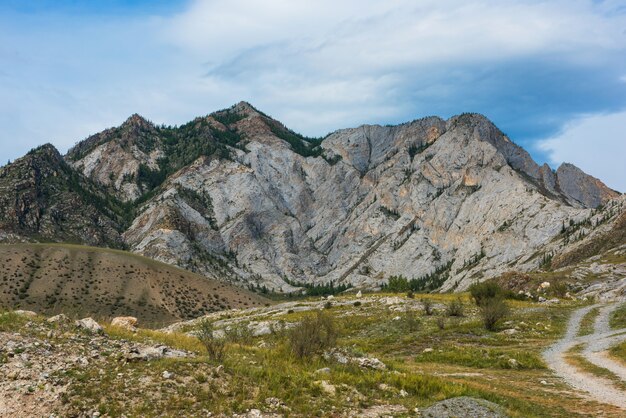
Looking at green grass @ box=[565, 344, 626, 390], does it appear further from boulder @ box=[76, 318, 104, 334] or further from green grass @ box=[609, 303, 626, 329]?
boulder @ box=[76, 318, 104, 334]

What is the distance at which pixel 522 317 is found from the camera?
45.7m

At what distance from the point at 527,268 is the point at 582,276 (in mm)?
88711

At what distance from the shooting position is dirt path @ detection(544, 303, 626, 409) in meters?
19.3

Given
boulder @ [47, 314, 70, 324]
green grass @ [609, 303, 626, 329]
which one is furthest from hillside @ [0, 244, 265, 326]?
boulder @ [47, 314, 70, 324]

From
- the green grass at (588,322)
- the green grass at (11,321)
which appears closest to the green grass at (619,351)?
the green grass at (588,322)

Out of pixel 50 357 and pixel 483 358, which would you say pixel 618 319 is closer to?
pixel 483 358

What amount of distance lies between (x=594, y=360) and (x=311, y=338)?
16941 mm

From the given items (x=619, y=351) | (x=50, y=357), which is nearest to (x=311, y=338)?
(x=50, y=357)

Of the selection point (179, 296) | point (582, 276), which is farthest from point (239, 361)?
point (179, 296)

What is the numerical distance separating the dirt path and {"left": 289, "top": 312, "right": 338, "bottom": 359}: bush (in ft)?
35.4

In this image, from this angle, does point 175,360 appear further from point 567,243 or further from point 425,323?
point 567,243

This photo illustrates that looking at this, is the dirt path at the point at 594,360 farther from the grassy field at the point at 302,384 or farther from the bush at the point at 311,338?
the bush at the point at 311,338

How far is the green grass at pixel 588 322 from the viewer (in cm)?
3969

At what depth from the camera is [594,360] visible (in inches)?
1067
